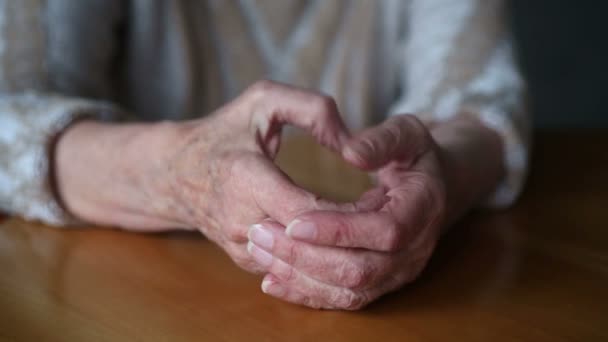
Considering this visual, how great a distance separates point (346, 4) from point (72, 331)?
73 centimetres

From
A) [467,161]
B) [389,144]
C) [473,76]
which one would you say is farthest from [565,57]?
[389,144]

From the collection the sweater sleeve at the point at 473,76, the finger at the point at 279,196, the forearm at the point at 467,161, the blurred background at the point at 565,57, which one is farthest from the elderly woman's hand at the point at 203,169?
the blurred background at the point at 565,57

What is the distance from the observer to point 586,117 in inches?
72.4

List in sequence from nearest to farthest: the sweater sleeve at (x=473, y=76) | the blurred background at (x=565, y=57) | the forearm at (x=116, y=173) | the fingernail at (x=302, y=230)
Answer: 1. the fingernail at (x=302, y=230)
2. the forearm at (x=116, y=173)
3. the sweater sleeve at (x=473, y=76)
4. the blurred background at (x=565, y=57)

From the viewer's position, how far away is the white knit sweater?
64 cm

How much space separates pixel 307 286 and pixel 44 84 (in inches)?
17.5

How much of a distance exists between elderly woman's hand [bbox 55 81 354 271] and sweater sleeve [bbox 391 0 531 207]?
0.30 metres

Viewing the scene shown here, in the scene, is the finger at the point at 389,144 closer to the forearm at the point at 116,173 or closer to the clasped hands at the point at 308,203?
the clasped hands at the point at 308,203

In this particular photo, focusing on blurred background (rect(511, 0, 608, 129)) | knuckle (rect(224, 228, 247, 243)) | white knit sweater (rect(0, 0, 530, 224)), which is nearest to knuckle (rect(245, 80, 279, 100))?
knuckle (rect(224, 228, 247, 243))

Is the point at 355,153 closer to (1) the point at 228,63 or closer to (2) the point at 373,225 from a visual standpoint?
(2) the point at 373,225

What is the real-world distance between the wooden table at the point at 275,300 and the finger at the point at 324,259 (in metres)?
0.03

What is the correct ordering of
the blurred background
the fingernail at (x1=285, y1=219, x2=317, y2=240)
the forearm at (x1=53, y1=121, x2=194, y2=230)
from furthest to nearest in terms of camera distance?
the blurred background
the forearm at (x1=53, y1=121, x2=194, y2=230)
the fingernail at (x1=285, y1=219, x2=317, y2=240)

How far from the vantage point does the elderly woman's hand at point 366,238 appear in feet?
1.37

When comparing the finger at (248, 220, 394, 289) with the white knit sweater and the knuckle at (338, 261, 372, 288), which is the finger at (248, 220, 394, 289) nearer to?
the knuckle at (338, 261, 372, 288)
